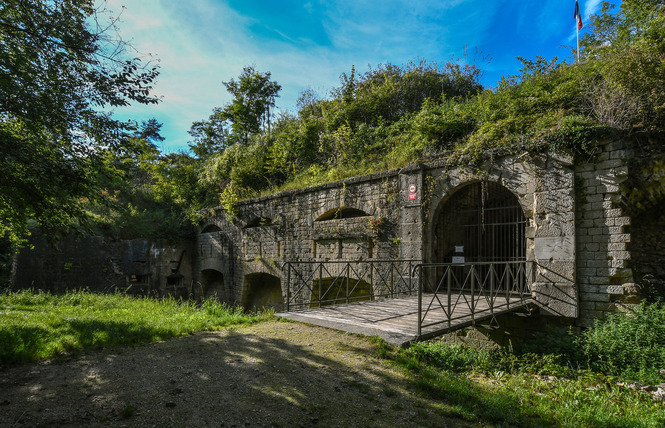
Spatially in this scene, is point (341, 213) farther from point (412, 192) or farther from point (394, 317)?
point (394, 317)

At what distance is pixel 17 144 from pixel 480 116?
29.5 ft

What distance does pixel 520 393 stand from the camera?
151 inches

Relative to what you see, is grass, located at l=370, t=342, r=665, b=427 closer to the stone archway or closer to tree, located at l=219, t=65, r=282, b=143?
the stone archway

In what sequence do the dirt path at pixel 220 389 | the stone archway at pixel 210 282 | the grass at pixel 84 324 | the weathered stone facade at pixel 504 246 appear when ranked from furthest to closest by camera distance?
the stone archway at pixel 210 282 → the weathered stone facade at pixel 504 246 → the grass at pixel 84 324 → the dirt path at pixel 220 389

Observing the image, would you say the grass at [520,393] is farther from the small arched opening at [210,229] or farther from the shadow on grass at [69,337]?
the small arched opening at [210,229]

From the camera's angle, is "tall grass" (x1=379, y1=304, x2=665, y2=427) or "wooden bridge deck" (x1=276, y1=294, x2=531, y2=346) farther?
"wooden bridge deck" (x1=276, y1=294, x2=531, y2=346)

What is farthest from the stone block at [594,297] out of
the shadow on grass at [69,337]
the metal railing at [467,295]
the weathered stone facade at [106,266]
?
the weathered stone facade at [106,266]

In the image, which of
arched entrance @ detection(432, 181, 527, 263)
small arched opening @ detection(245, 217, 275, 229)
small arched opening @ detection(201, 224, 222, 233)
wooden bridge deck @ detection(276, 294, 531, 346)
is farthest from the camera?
small arched opening @ detection(201, 224, 222, 233)

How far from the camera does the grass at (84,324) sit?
15.0 feet

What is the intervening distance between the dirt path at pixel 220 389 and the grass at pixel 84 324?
427 mm

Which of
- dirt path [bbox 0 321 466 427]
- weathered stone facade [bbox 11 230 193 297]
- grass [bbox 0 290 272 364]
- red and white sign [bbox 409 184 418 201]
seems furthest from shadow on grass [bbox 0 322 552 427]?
weathered stone facade [bbox 11 230 193 297]

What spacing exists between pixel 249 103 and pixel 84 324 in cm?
1615

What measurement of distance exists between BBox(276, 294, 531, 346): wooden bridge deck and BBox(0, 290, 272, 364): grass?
1.40 metres

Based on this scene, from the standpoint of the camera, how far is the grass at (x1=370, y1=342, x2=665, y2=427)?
3250mm
